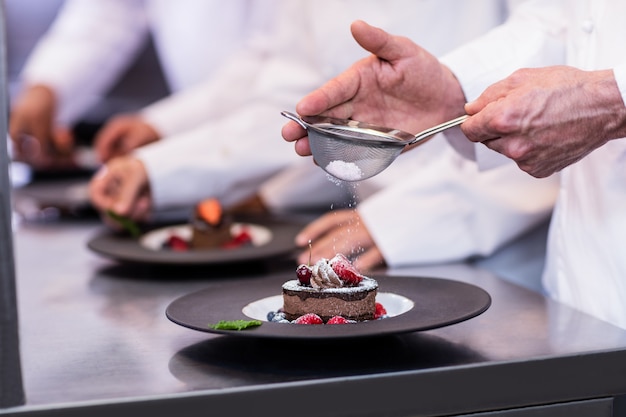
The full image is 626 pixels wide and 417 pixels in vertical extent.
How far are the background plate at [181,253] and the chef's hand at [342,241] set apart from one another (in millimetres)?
44

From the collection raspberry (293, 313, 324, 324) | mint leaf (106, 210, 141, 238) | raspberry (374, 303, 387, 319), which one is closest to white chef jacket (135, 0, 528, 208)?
mint leaf (106, 210, 141, 238)

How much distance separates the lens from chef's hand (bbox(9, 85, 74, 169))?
3.25m

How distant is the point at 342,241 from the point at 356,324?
67cm

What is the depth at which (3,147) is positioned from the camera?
0.94 meters

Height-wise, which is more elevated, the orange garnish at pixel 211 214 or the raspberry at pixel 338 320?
the orange garnish at pixel 211 214

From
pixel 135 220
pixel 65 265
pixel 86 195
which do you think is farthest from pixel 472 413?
pixel 86 195

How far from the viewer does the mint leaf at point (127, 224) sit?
2004mm

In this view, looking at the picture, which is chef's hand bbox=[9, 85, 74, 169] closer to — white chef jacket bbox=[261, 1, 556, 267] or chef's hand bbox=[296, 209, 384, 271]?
chef's hand bbox=[296, 209, 384, 271]

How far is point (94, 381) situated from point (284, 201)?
5.15 ft

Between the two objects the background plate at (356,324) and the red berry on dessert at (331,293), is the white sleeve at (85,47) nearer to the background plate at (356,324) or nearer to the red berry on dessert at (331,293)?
the background plate at (356,324)

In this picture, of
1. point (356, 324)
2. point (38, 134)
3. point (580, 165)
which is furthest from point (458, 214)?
point (38, 134)

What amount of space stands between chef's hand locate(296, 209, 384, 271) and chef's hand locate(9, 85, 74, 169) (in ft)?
5.12

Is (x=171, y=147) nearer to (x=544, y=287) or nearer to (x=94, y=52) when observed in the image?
Result: (x=544, y=287)

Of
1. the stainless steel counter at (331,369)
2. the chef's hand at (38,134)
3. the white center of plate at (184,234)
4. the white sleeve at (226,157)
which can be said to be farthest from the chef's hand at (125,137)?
the stainless steel counter at (331,369)
